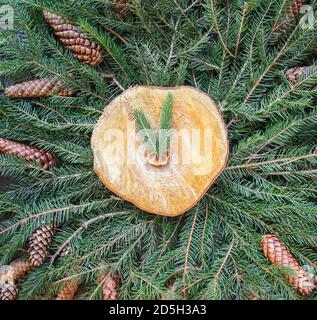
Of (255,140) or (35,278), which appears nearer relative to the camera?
(255,140)

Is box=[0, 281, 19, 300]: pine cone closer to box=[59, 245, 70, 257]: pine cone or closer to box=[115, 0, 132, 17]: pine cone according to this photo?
box=[59, 245, 70, 257]: pine cone

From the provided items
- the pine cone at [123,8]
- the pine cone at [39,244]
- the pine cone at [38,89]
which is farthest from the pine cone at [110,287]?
the pine cone at [123,8]

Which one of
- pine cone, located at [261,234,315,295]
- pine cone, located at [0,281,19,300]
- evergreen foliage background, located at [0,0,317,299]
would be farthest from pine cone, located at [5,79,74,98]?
pine cone, located at [261,234,315,295]

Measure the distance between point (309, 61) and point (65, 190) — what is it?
0.62 meters

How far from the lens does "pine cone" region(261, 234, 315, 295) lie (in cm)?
107

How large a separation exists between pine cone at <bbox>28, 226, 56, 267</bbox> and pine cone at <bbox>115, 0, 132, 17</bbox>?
495mm

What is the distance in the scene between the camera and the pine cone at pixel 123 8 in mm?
1110

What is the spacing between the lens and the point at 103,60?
3.84 ft

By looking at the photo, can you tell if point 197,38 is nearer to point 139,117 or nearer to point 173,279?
point 139,117

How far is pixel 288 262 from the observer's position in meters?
1.07

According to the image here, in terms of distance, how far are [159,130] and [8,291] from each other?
0.48 m

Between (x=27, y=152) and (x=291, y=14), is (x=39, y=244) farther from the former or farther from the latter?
(x=291, y=14)

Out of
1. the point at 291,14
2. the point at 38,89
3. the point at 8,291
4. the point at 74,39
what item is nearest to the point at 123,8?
the point at 74,39
